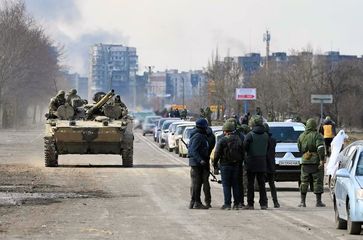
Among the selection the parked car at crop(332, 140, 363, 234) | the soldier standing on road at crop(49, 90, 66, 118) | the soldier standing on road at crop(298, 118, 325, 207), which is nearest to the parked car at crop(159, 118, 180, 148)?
the soldier standing on road at crop(49, 90, 66, 118)

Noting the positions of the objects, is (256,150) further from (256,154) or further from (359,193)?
(359,193)

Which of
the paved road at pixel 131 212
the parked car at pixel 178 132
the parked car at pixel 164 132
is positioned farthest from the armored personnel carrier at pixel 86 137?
the parked car at pixel 164 132

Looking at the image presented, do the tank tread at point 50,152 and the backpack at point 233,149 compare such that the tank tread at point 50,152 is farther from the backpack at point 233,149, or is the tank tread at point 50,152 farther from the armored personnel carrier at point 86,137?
the backpack at point 233,149

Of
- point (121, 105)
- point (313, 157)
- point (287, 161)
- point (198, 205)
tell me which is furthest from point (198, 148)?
point (121, 105)

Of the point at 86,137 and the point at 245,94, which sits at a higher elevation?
the point at 245,94

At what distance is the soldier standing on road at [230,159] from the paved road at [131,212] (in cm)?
51

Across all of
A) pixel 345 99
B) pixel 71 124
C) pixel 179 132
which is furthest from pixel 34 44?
pixel 71 124

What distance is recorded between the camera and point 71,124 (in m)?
36.4

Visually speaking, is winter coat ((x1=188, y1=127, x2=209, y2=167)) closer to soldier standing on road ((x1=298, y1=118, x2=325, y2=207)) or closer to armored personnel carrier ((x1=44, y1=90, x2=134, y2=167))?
soldier standing on road ((x1=298, y1=118, x2=325, y2=207))

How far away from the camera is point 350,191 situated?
15594 mm

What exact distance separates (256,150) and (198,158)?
114 centimetres

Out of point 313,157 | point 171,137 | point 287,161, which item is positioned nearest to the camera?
point 313,157

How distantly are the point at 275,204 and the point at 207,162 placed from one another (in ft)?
5.16

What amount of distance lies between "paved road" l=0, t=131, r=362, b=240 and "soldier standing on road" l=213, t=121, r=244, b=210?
1.66 feet
